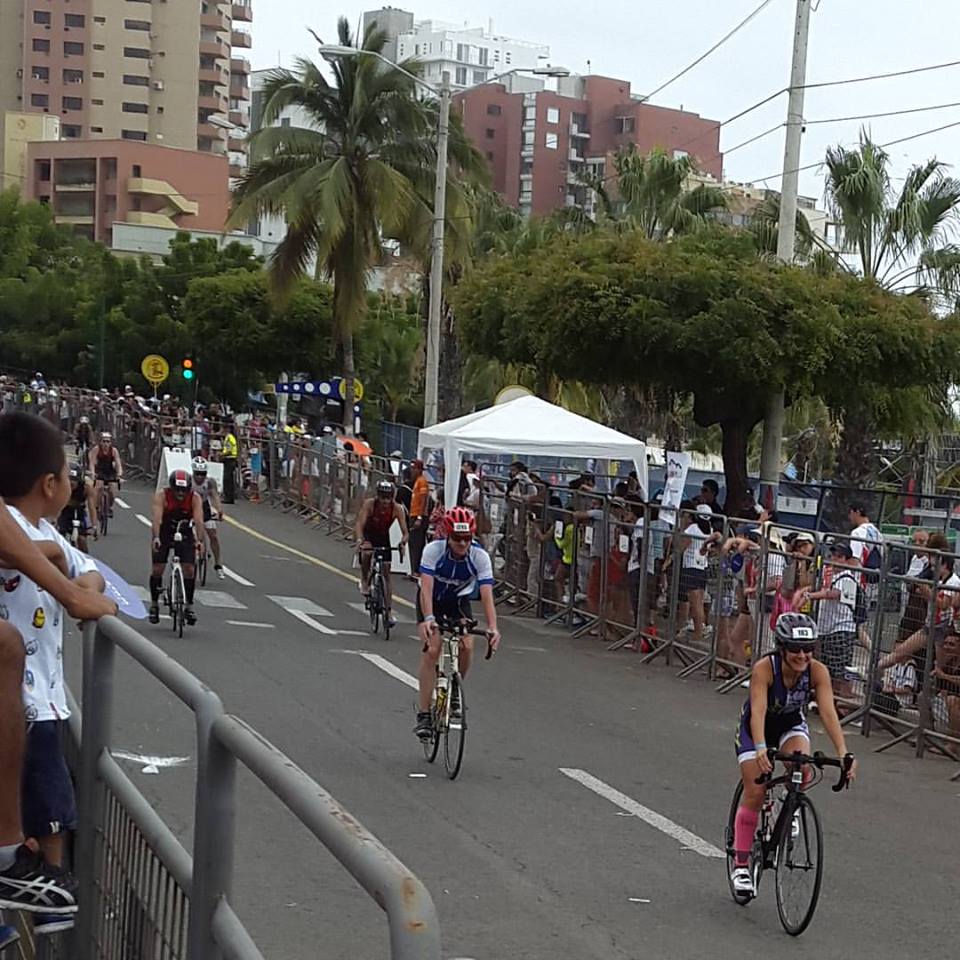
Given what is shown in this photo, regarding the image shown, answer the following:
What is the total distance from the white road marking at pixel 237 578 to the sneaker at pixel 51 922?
1883cm

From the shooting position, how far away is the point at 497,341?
26547mm

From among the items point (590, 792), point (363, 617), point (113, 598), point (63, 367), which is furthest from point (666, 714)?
point (63, 367)

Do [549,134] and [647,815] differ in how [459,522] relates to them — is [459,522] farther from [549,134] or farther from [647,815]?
[549,134]

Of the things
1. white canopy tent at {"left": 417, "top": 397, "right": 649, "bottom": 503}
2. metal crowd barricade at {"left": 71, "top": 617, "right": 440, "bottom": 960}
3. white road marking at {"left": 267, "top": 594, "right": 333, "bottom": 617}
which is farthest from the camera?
white canopy tent at {"left": 417, "top": 397, "right": 649, "bottom": 503}

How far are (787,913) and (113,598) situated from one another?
15.8ft

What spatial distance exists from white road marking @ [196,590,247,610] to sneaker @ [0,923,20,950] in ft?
53.4

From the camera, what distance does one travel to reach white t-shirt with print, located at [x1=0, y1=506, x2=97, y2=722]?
15.3 feet

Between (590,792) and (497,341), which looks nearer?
(590,792)

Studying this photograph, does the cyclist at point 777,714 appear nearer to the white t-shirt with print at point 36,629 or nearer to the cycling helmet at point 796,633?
the cycling helmet at point 796,633

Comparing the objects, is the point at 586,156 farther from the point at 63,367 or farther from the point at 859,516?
the point at 859,516

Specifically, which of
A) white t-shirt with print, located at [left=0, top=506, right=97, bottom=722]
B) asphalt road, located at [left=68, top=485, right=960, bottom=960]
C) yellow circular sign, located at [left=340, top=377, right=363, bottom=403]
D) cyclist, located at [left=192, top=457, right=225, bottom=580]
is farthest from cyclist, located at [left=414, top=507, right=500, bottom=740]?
yellow circular sign, located at [left=340, top=377, right=363, bottom=403]

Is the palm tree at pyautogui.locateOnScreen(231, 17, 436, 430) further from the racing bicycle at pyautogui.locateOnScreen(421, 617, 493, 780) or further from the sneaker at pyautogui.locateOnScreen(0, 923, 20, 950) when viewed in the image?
the sneaker at pyautogui.locateOnScreen(0, 923, 20, 950)

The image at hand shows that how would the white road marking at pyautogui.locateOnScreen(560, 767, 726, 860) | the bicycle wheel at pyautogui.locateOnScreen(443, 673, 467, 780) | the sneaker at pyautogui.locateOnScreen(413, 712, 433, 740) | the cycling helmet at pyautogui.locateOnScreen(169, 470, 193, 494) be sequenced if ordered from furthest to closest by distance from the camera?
the cycling helmet at pyautogui.locateOnScreen(169, 470, 193, 494)
the sneaker at pyautogui.locateOnScreen(413, 712, 433, 740)
the bicycle wheel at pyautogui.locateOnScreen(443, 673, 467, 780)
the white road marking at pyautogui.locateOnScreen(560, 767, 726, 860)

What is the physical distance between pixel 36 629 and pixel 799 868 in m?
4.92
